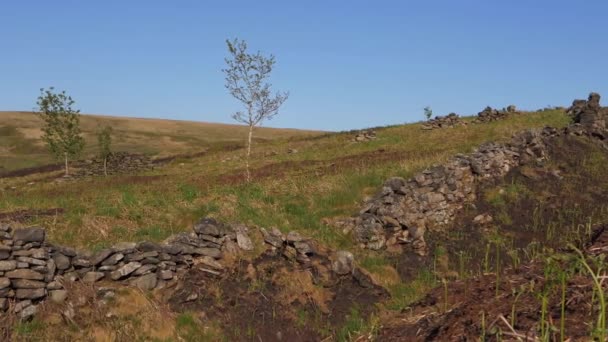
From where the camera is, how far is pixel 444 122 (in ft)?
136

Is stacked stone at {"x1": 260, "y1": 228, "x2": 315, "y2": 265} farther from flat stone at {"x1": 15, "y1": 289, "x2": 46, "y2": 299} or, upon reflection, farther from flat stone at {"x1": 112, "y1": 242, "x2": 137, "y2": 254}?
flat stone at {"x1": 15, "y1": 289, "x2": 46, "y2": 299}

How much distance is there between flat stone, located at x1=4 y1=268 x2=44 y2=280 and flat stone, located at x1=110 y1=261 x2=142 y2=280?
139 cm

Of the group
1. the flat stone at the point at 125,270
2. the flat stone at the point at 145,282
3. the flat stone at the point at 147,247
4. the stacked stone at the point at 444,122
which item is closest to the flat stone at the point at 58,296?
the flat stone at the point at 125,270

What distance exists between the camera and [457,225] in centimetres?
1556

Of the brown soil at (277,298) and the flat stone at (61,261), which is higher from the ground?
the flat stone at (61,261)

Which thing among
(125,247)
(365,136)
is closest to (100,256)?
(125,247)

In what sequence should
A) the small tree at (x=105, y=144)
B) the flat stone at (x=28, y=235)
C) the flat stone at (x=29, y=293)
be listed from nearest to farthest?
1. the flat stone at (x=29, y=293)
2. the flat stone at (x=28, y=235)
3. the small tree at (x=105, y=144)

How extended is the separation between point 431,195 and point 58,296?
37.1ft

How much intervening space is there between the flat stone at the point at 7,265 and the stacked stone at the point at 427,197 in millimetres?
8616

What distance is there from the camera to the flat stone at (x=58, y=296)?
969 centimetres

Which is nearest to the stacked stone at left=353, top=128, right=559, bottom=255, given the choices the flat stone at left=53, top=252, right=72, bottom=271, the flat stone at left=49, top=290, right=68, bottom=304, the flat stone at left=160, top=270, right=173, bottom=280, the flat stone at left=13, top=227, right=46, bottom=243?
the flat stone at left=160, top=270, right=173, bottom=280

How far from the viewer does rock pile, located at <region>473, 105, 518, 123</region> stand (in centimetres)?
3904

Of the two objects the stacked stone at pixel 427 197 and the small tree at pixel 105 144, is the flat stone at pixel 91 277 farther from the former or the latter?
the small tree at pixel 105 144

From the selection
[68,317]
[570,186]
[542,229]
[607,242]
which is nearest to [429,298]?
[607,242]
